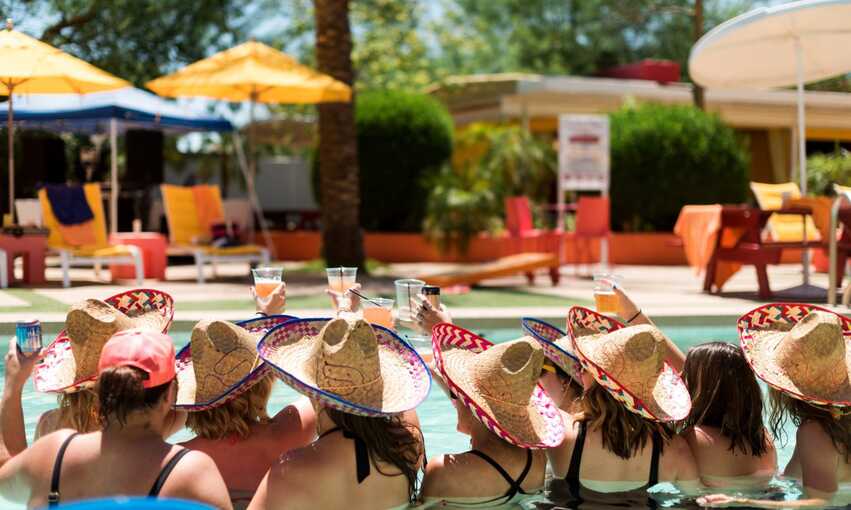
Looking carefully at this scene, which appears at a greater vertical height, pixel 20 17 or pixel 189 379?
pixel 20 17

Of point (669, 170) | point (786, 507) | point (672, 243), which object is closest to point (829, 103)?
point (669, 170)

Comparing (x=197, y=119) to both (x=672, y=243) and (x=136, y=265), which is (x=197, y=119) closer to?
(x=136, y=265)

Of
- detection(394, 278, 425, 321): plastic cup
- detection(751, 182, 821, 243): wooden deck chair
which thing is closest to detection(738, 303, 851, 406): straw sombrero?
detection(394, 278, 425, 321): plastic cup

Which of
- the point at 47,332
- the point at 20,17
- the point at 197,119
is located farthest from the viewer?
the point at 20,17

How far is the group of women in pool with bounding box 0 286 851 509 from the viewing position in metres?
2.63

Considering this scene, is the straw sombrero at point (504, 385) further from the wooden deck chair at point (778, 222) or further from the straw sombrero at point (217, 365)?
the wooden deck chair at point (778, 222)

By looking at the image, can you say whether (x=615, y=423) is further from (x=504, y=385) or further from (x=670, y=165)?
(x=670, y=165)

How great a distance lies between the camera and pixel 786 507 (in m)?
3.51

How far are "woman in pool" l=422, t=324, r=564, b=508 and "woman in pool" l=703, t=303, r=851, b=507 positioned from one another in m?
0.57

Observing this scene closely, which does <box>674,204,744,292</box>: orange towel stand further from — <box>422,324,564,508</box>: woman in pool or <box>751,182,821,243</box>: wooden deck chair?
<box>422,324,564,508</box>: woman in pool

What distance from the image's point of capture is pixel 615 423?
11.6 feet

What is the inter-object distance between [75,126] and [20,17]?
10.9 feet

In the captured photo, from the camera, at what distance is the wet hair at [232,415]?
342cm

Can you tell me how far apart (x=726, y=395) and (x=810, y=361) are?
1.26 feet
